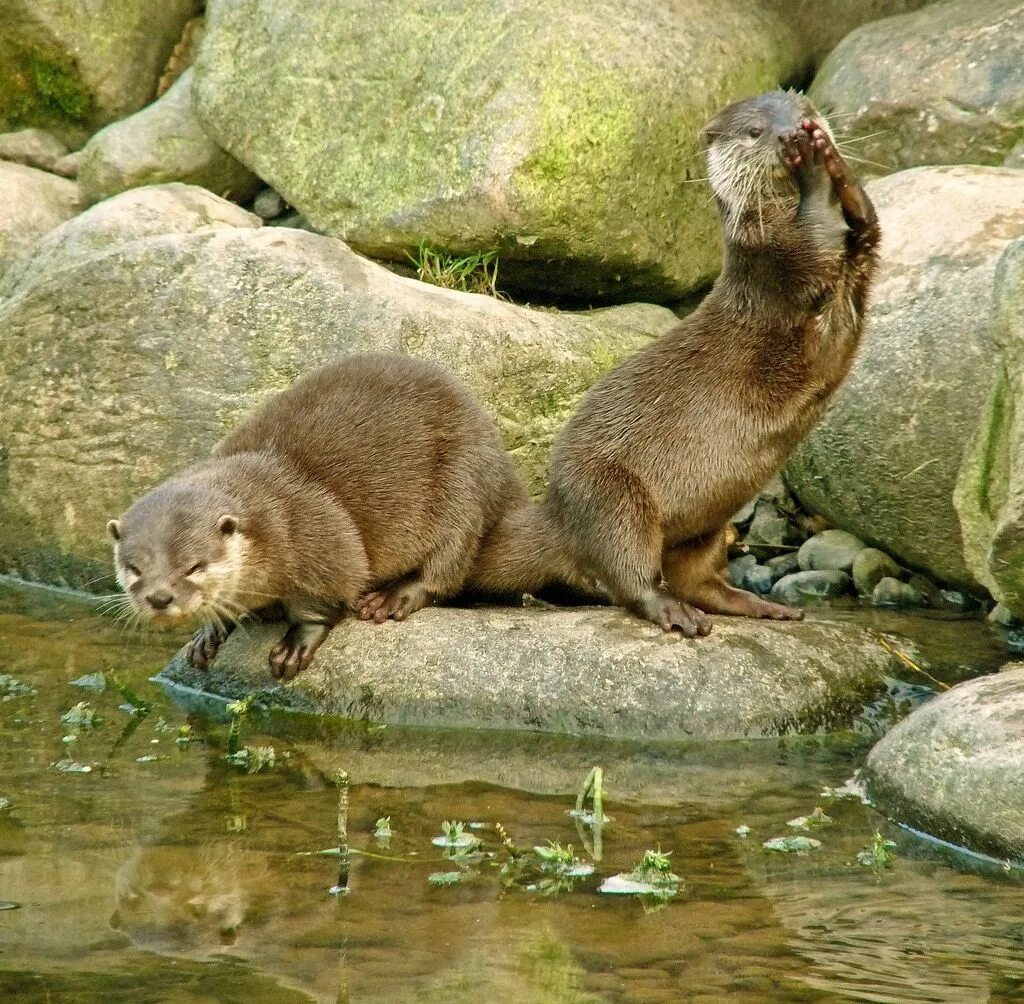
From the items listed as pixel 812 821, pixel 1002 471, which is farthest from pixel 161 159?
pixel 812 821

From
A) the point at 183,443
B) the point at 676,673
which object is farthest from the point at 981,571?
the point at 183,443

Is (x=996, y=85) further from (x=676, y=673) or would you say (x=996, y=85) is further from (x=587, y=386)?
(x=676, y=673)

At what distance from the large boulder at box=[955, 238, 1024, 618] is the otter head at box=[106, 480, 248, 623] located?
205 centimetres

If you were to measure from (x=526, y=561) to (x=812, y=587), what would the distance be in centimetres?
135

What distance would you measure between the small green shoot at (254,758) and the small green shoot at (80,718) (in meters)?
0.48

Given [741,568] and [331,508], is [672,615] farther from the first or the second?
[741,568]

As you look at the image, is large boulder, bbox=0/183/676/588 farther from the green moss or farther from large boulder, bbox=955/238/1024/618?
the green moss

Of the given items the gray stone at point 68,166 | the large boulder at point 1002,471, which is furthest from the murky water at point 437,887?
the gray stone at point 68,166

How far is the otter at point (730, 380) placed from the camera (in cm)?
462

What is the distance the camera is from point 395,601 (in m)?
5.12

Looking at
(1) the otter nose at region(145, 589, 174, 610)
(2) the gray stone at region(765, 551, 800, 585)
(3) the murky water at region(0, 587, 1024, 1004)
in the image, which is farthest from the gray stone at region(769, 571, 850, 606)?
(1) the otter nose at region(145, 589, 174, 610)

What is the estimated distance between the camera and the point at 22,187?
826cm

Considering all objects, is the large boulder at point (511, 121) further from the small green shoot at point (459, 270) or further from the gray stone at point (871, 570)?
the gray stone at point (871, 570)

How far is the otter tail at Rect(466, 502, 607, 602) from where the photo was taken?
5.08m
